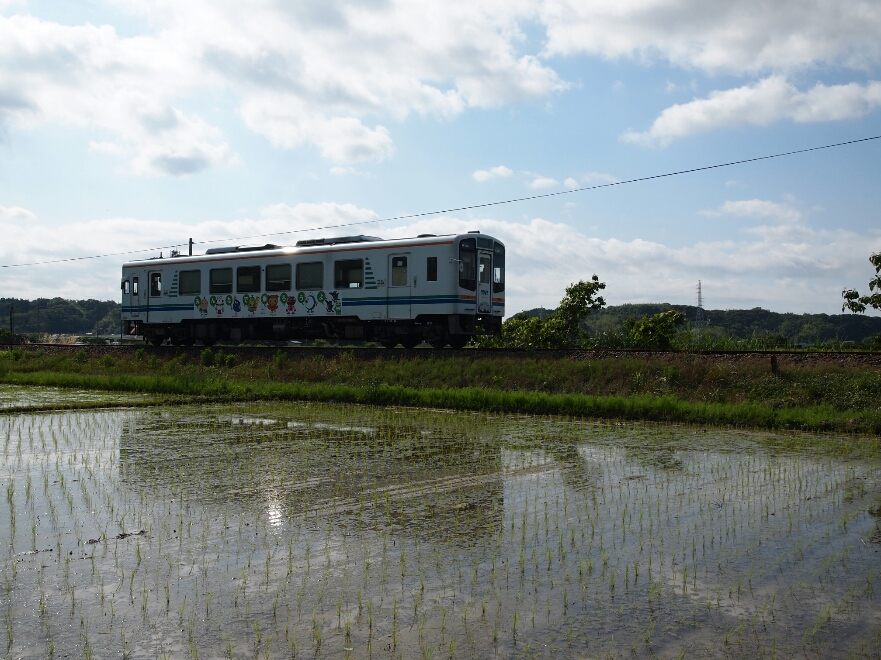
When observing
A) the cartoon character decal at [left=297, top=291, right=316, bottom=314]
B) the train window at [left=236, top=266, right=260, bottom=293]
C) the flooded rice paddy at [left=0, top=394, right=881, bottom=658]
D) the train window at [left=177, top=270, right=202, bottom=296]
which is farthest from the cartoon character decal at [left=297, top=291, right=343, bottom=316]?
the flooded rice paddy at [left=0, top=394, right=881, bottom=658]

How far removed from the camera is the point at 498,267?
19.6 metres

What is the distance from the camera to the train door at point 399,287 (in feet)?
61.1

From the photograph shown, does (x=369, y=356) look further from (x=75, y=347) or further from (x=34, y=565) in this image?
(x=34, y=565)

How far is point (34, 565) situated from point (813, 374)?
446 inches

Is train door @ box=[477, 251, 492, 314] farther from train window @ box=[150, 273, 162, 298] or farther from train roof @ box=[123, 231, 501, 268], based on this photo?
train window @ box=[150, 273, 162, 298]

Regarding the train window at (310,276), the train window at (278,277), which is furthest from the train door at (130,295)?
the train window at (310,276)

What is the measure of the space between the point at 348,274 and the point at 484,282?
335 centimetres

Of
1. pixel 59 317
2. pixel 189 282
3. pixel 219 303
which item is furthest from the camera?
pixel 59 317

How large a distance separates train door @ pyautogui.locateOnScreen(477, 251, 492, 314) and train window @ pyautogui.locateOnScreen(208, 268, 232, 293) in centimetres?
747

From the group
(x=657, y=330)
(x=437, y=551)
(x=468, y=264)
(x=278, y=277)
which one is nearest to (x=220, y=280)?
(x=278, y=277)

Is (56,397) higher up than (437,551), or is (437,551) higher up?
(56,397)

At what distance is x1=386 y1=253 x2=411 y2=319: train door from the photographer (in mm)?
18609

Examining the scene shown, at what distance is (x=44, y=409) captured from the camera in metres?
13.1

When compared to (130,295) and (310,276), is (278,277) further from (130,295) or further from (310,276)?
(130,295)
